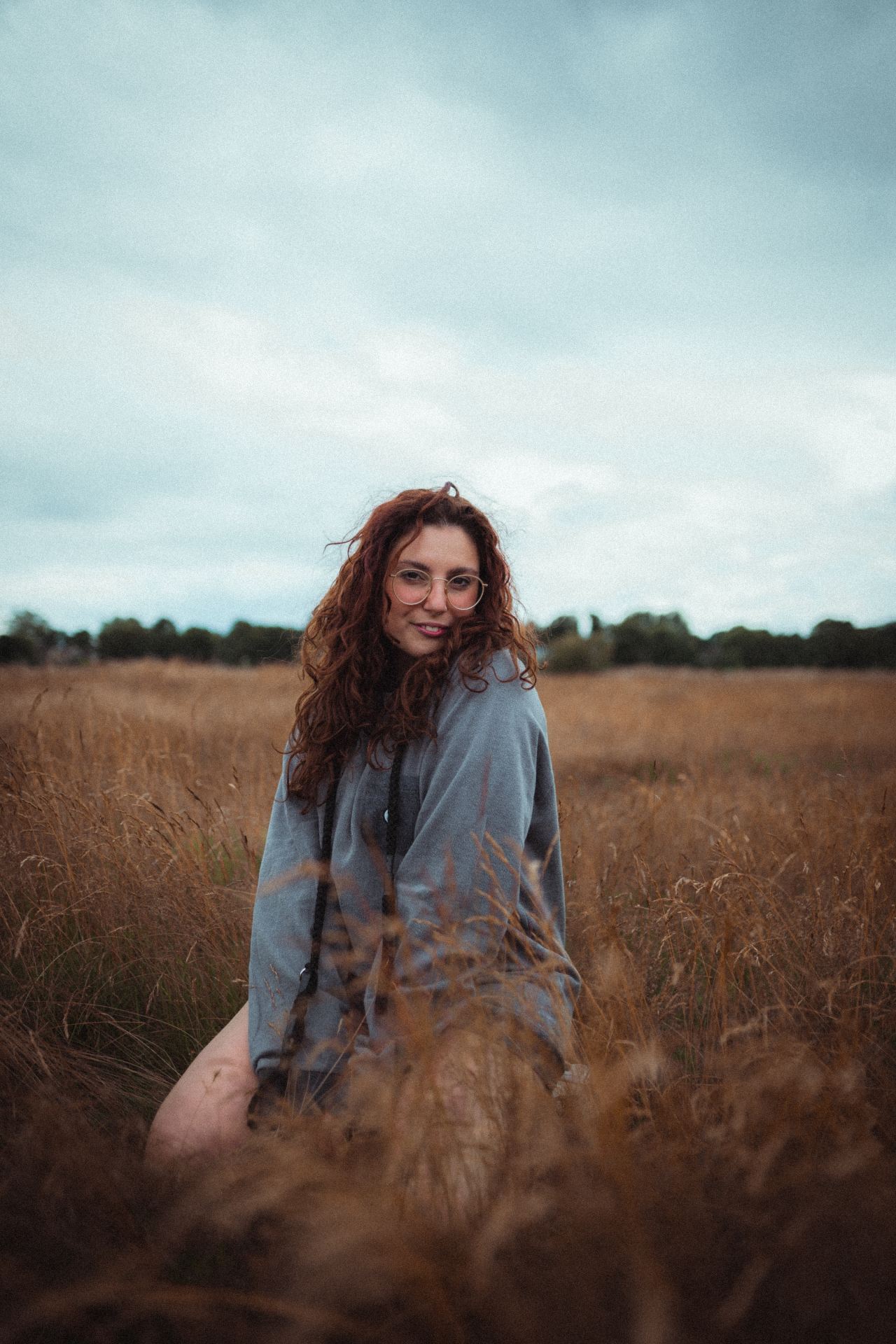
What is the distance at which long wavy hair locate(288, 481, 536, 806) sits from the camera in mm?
2016

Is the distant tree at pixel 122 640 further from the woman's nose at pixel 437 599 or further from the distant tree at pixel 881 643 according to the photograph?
the distant tree at pixel 881 643

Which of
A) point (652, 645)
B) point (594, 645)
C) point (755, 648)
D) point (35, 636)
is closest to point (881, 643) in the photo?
point (755, 648)

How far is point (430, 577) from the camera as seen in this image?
2082 mm

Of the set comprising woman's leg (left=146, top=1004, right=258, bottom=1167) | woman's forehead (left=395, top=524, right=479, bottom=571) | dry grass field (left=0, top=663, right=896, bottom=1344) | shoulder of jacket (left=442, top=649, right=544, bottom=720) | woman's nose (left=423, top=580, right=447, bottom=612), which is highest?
woman's forehead (left=395, top=524, right=479, bottom=571)

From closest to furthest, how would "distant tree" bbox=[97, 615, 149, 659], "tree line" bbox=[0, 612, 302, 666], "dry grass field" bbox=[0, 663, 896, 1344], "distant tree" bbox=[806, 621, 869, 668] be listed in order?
"dry grass field" bbox=[0, 663, 896, 1344]
"tree line" bbox=[0, 612, 302, 666]
"distant tree" bbox=[97, 615, 149, 659]
"distant tree" bbox=[806, 621, 869, 668]

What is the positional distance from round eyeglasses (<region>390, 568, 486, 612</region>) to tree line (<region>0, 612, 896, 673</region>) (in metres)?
0.30

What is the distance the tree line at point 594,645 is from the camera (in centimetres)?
1437

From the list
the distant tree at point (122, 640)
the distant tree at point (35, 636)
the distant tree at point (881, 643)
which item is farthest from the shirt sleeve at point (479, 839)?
the distant tree at point (881, 643)

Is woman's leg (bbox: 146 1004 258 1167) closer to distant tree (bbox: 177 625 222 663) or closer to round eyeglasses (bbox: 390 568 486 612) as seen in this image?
round eyeglasses (bbox: 390 568 486 612)

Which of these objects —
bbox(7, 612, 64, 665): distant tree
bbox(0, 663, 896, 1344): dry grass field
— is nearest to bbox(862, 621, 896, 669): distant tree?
bbox(7, 612, 64, 665): distant tree

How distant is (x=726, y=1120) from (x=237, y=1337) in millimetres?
859

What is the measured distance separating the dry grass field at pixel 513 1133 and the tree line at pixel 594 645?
0.95 m

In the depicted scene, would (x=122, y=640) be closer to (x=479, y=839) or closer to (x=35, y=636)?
(x=35, y=636)

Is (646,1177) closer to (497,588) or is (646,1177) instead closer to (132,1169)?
(132,1169)
